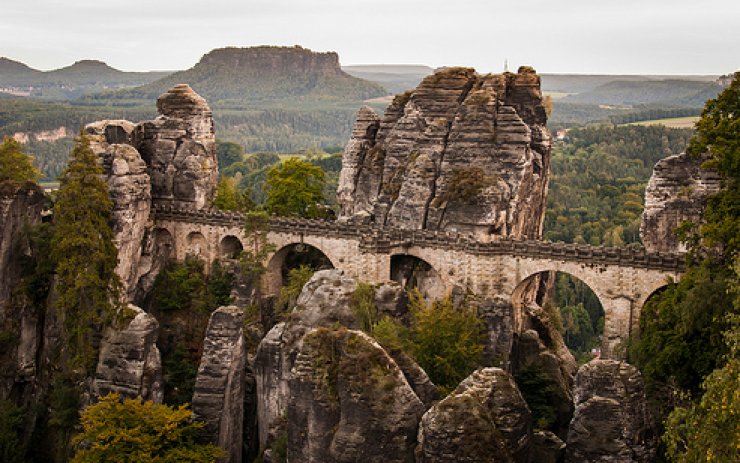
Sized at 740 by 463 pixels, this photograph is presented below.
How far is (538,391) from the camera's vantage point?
4284cm

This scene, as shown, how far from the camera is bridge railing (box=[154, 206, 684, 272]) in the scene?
43.9 metres

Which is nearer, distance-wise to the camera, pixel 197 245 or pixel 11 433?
pixel 11 433

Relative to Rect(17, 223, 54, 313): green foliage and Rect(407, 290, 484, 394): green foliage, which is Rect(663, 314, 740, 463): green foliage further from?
Rect(17, 223, 54, 313): green foliage

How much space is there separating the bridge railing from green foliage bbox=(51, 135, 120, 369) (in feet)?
30.5

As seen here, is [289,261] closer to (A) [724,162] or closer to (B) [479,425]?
(A) [724,162]

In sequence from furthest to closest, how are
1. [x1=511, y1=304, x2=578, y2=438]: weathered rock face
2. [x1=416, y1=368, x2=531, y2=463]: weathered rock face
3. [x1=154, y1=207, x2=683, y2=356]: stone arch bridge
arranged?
[x1=154, y1=207, x2=683, y2=356]: stone arch bridge, [x1=511, y1=304, x2=578, y2=438]: weathered rock face, [x1=416, y1=368, x2=531, y2=463]: weathered rock face

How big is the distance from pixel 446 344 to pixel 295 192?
82.0ft

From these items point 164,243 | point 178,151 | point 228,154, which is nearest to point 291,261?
point 164,243

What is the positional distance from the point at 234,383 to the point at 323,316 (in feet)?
18.0

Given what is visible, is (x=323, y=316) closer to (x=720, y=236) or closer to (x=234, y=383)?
(x=234, y=383)

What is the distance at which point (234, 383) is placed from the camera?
41.9 meters

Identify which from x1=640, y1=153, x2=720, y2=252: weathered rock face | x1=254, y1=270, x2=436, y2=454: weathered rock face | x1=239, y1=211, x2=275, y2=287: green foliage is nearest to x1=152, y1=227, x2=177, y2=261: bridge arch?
x1=239, y1=211, x2=275, y2=287: green foliage

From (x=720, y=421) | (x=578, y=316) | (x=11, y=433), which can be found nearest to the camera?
(x=720, y=421)

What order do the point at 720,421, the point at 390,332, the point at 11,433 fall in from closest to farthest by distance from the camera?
the point at 720,421
the point at 390,332
the point at 11,433
